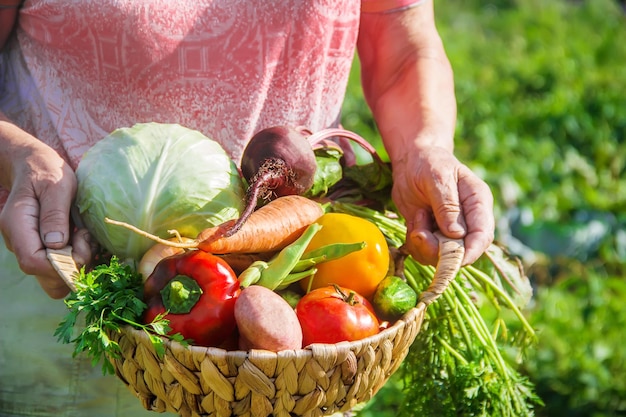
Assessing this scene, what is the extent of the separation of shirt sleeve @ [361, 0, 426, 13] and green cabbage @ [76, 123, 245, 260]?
2.34 feet

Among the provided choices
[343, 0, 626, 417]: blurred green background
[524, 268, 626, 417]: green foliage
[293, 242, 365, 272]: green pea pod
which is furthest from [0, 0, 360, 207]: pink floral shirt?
[524, 268, 626, 417]: green foliage

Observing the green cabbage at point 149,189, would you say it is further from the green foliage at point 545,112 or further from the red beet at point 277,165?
the green foliage at point 545,112

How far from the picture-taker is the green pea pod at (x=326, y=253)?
5.23ft

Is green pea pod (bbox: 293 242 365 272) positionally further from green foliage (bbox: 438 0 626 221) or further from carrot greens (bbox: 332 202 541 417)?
green foliage (bbox: 438 0 626 221)

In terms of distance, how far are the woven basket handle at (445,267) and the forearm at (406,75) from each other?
0.40m

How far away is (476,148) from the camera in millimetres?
5238

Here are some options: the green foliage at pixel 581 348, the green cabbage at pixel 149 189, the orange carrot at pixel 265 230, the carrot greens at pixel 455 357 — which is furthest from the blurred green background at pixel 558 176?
the green cabbage at pixel 149 189

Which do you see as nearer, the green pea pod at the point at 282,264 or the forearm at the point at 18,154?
the green pea pod at the point at 282,264

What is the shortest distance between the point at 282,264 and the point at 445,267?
353mm

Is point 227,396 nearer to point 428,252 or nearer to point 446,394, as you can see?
point 428,252

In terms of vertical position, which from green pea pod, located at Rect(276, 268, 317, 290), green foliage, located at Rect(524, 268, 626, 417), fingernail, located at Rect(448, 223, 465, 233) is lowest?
green foliage, located at Rect(524, 268, 626, 417)

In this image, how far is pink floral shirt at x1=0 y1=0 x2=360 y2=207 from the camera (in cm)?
176

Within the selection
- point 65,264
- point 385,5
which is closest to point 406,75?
point 385,5

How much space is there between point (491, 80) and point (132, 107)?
5.24 metres
